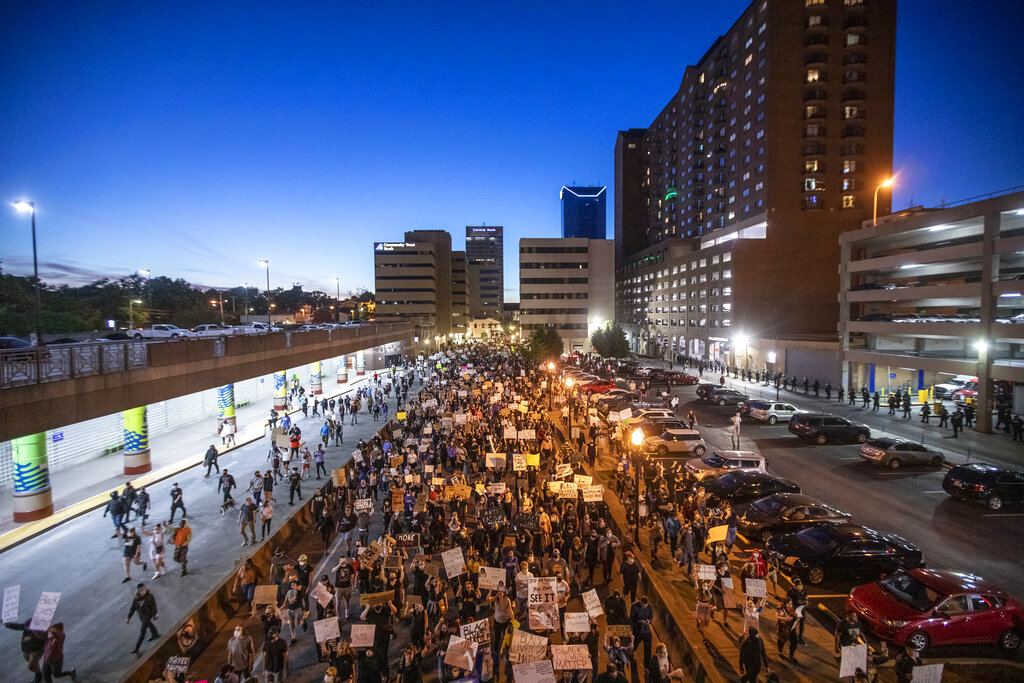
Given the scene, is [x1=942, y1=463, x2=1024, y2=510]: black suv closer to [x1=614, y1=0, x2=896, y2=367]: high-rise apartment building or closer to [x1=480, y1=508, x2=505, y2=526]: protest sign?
[x1=480, y1=508, x2=505, y2=526]: protest sign

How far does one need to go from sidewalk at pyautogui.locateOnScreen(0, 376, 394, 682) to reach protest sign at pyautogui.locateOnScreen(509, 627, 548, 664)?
7.29 metres

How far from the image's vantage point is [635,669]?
8.95 m

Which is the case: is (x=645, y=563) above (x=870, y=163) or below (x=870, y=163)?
below

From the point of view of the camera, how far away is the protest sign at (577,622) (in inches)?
340

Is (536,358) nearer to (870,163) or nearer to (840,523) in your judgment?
(840,523)

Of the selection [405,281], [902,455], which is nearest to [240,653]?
[902,455]

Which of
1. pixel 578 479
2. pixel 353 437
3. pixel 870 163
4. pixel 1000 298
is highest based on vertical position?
pixel 870 163

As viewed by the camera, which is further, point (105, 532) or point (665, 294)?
point (665, 294)

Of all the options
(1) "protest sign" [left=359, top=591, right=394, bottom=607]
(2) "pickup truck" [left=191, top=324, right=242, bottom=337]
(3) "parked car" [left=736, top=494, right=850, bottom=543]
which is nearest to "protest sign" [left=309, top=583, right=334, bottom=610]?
(1) "protest sign" [left=359, top=591, right=394, bottom=607]

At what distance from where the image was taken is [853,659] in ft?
24.3

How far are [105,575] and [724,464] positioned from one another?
66.2 ft

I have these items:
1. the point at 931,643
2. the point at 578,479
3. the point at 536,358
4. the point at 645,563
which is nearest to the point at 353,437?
the point at 578,479

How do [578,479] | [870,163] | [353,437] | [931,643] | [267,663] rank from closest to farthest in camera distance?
[267,663] < [931,643] < [578,479] < [353,437] < [870,163]

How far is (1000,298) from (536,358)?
133ft
